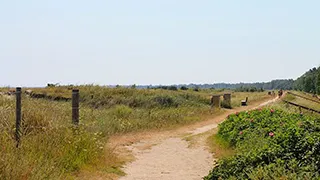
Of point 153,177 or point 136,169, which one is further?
point 136,169

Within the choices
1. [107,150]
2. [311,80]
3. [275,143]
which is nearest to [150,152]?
[107,150]

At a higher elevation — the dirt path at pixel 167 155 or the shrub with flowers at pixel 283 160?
the shrub with flowers at pixel 283 160

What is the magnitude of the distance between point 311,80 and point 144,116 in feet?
320

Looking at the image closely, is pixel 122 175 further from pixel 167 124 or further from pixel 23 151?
pixel 167 124

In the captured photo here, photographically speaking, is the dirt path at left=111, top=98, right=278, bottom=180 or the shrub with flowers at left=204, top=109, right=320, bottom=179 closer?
the shrub with flowers at left=204, top=109, right=320, bottom=179

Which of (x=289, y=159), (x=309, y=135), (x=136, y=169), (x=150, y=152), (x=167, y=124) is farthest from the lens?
(x=167, y=124)

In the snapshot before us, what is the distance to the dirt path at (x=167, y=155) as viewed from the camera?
9094 mm

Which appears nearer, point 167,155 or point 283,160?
point 283,160

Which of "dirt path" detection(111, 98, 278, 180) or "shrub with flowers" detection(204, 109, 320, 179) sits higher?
"shrub with flowers" detection(204, 109, 320, 179)

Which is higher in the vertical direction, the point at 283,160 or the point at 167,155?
the point at 283,160

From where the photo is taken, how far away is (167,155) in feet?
38.7

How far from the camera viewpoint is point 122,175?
870 centimetres

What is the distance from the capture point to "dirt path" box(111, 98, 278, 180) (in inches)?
358

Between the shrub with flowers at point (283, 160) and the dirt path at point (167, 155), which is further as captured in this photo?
the dirt path at point (167, 155)
